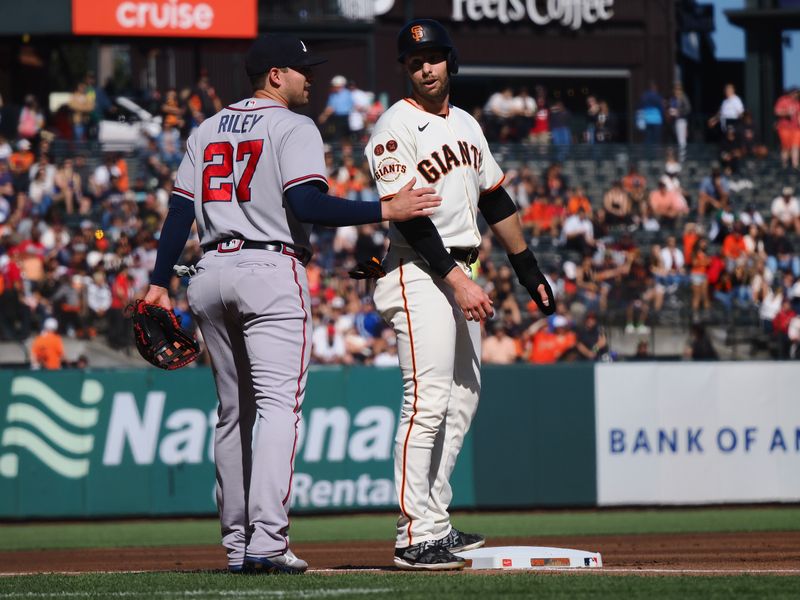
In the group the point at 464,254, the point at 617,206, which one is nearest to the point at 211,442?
the point at 464,254

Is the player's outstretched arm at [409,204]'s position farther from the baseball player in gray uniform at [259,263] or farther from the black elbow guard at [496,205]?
the black elbow guard at [496,205]

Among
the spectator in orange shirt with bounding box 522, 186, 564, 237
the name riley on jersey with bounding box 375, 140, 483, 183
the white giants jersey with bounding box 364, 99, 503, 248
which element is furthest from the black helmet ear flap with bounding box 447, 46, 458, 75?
the spectator in orange shirt with bounding box 522, 186, 564, 237

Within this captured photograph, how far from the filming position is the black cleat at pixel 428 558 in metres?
5.26

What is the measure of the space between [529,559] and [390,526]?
20.7 feet

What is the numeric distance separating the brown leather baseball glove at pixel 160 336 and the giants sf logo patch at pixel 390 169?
1.04m

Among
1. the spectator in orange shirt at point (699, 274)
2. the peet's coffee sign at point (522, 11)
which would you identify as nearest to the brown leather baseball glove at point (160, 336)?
the spectator in orange shirt at point (699, 274)

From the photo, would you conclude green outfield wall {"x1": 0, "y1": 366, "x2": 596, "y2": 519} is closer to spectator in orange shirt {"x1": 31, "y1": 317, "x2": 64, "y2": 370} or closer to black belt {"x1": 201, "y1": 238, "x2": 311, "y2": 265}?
spectator in orange shirt {"x1": 31, "y1": 317, "x2": 64, "y2": 370}

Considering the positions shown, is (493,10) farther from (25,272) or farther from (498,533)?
(498,533)

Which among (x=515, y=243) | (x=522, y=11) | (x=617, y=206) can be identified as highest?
(x=522, y=11)

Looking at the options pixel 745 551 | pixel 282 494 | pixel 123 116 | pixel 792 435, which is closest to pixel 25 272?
pixel 123 116

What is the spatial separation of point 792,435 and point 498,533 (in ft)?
14.0

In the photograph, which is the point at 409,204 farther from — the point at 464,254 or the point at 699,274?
the point at 699,274

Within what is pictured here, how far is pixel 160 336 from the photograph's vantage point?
5.38m

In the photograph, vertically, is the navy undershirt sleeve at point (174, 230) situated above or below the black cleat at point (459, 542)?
above
